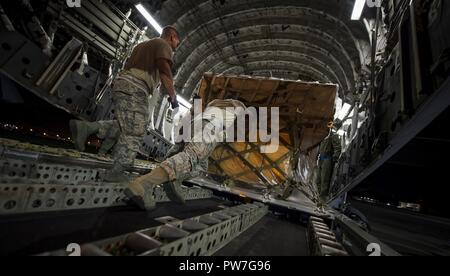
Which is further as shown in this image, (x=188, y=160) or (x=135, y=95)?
(x=135, y=95)

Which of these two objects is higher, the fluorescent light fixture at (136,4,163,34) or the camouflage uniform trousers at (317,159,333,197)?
the fluorescent light fixture at (136,4,163,34)

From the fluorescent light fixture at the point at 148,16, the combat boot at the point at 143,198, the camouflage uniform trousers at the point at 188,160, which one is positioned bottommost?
the combat boot at the point at 143,198

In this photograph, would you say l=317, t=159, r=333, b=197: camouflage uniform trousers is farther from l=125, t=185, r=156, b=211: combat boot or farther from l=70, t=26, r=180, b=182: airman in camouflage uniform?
l=125, t=185, r=156, b=211: combat boot

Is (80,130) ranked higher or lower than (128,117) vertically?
lower

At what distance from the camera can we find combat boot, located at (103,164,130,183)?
2.62 metres

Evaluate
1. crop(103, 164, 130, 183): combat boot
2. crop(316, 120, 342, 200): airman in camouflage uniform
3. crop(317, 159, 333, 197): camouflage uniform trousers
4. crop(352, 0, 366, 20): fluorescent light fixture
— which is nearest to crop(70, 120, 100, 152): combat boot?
crop(103, 164, 130, 183): combat boot

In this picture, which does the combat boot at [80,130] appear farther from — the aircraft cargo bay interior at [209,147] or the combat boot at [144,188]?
the combat boot at [144,188]

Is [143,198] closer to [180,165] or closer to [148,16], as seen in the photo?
[180,165]

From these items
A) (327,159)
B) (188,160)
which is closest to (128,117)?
(188,160)

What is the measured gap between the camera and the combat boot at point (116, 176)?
2625 millimetres

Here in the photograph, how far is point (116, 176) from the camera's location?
264 centimetres

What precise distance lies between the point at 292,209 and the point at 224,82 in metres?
2.77

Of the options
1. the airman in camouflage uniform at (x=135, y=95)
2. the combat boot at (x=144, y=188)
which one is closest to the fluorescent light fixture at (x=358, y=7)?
the airman in camouflage uniform at (x=135, y=95)
